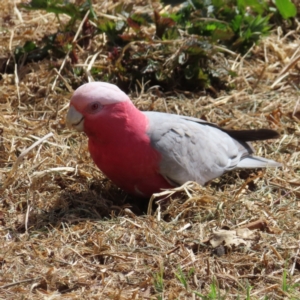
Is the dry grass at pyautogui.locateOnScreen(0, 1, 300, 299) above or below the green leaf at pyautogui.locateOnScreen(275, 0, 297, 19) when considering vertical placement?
below

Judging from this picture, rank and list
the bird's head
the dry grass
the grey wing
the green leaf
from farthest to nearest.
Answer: the green leaf → the grey wing → the bird's head → the dry grass

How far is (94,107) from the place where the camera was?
12.2 feet

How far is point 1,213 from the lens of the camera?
3873mm

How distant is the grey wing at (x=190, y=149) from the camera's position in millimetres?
3893

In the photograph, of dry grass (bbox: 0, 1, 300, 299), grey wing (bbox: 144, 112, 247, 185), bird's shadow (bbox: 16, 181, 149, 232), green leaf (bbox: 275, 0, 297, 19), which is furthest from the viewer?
green leaf (bbox: 275, 0, 297, 19)

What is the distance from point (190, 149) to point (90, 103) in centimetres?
71

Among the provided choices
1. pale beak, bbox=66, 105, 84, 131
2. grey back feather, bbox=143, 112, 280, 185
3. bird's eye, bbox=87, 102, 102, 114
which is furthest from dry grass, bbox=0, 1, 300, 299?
bird's eye, bbox=87, 102, 102, 114

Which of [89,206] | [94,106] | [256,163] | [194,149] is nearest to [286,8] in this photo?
[256,163]

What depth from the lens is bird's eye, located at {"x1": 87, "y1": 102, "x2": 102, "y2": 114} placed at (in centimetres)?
370

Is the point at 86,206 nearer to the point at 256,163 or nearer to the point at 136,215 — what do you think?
the point at 136,215

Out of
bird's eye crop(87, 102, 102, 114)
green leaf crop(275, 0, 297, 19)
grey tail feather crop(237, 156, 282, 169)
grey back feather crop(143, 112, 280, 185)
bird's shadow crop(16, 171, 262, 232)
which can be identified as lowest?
bird's shadow crop(16, 171, 262, 232)

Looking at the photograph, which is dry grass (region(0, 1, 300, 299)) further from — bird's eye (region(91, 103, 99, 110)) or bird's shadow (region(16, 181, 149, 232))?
bird's eye (region(91, 103, 99, 110))

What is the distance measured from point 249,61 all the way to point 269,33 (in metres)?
0.31

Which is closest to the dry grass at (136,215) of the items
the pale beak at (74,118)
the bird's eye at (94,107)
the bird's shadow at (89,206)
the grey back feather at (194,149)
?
the bird's shadow at (89,206)
